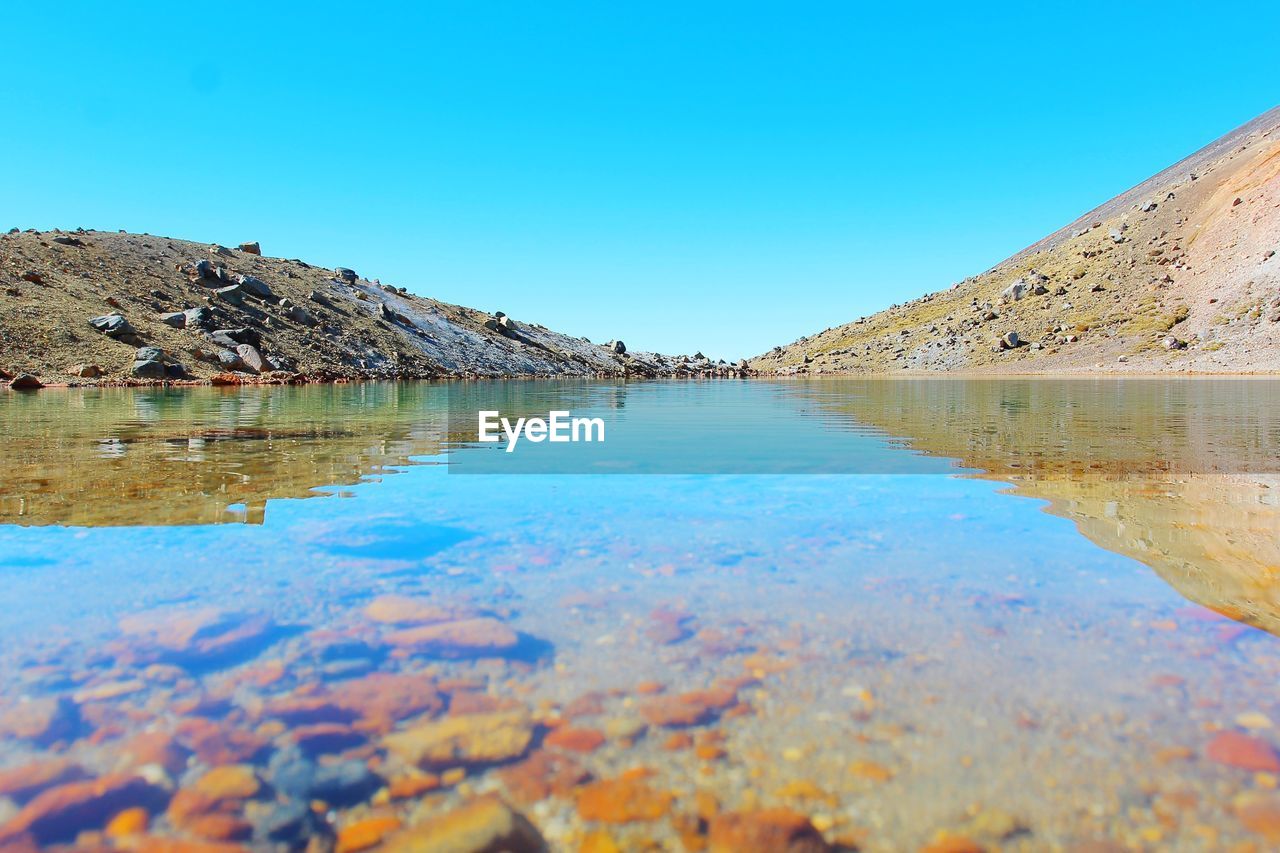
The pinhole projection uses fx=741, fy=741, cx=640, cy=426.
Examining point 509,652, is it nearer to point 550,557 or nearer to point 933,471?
point 550,557

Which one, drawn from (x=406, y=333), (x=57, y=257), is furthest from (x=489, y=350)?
(x=57, y=257)

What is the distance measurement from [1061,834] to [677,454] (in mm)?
12774

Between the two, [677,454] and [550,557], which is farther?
[677,454]

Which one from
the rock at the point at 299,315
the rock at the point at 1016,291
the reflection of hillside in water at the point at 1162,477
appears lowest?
the reflection of hillside in water at the point at 1162,477

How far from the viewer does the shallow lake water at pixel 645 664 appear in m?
3.27

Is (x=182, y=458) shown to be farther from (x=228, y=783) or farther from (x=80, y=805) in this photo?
(x=228, y=783)

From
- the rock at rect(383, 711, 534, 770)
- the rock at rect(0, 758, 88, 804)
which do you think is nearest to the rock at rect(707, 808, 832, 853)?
the rock at rect(383, 711, 534, 770)

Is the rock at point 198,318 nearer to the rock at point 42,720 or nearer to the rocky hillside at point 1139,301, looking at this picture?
the rock at point 42,720

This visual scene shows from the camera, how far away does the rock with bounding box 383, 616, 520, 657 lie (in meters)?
4.98

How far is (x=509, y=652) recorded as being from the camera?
495cm

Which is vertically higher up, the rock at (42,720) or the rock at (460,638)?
the rock at (460,638)

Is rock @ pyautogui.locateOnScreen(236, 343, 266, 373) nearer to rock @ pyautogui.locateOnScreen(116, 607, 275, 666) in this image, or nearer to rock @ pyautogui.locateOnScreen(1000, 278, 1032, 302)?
rock @ pyautogui.locateOnScreen(116, 607, 275, 666)

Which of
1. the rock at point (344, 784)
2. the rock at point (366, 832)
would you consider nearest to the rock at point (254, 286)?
the rock at point (344, 784)

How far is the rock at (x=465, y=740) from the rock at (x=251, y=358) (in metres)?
63.7
